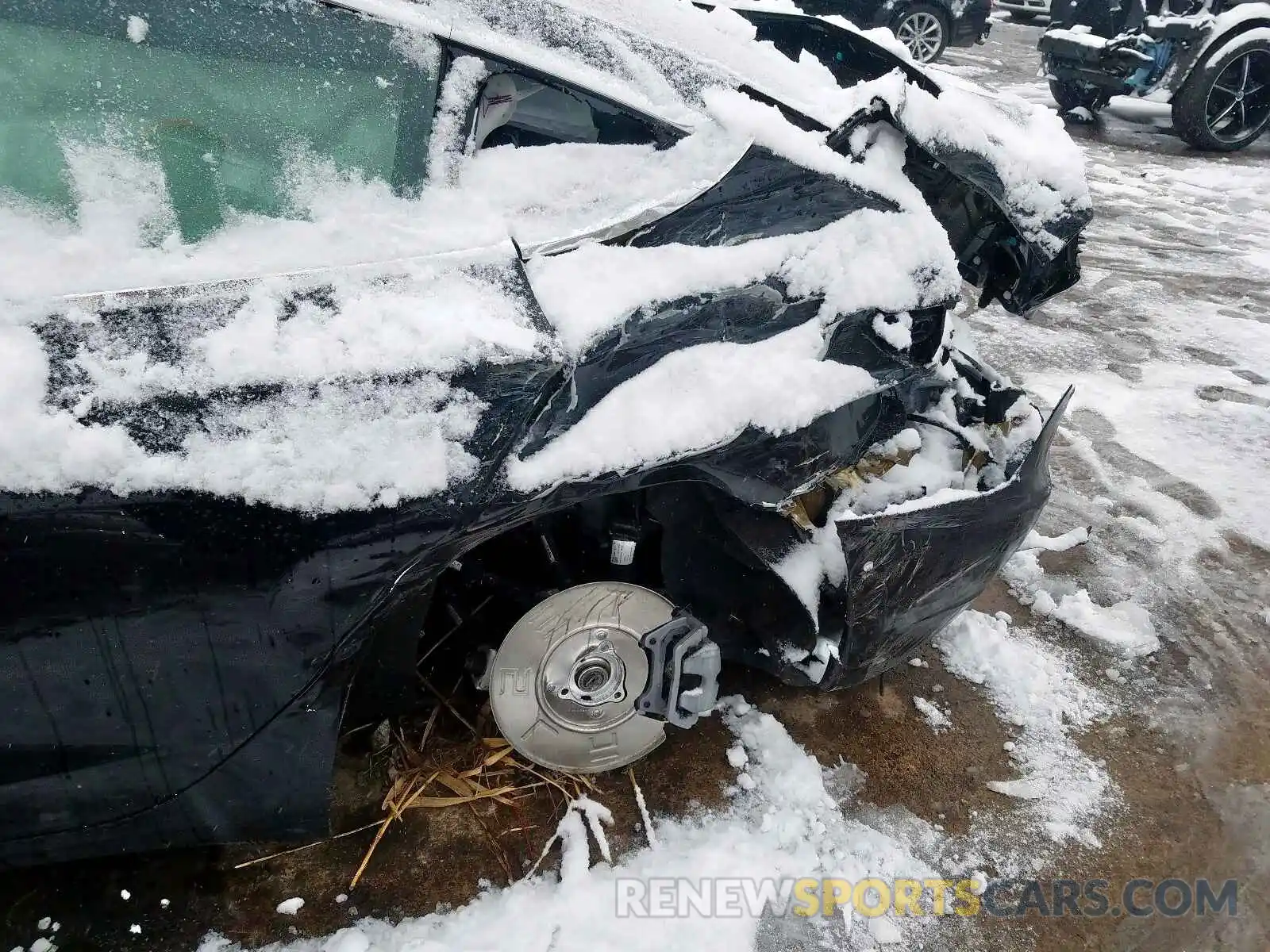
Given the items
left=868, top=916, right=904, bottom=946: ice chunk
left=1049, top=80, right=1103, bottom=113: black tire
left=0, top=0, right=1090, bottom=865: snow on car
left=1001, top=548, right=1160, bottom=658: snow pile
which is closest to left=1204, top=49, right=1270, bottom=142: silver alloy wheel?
left=1049, top=80, right=1103, bottom=113: black tire

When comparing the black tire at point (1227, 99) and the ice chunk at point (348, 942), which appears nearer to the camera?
the ice chunk at point (348, 942)

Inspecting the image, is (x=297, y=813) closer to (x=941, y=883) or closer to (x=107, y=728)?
(x=107, y=728)

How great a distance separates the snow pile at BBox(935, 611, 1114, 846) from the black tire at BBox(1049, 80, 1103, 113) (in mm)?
7962

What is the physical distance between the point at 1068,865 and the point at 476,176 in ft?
6.96

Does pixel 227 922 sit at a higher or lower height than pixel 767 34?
lower

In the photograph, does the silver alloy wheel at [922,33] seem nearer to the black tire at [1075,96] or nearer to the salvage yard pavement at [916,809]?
the black tire at [1075,96]

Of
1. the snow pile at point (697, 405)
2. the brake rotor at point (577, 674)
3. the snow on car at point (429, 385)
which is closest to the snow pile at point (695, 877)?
the brake rotor at point (577, 674)

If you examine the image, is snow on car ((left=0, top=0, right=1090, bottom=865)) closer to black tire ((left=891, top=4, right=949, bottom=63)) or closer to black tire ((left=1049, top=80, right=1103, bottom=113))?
black tire ((left=1049, top=80, right=1103, bottom=113))

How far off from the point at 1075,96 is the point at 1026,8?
22.1 feet

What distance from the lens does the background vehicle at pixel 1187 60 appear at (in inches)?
290

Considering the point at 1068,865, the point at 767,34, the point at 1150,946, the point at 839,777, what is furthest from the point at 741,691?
the point at 767,34

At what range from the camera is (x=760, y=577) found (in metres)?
1.98

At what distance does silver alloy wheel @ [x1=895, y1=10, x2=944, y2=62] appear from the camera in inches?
371

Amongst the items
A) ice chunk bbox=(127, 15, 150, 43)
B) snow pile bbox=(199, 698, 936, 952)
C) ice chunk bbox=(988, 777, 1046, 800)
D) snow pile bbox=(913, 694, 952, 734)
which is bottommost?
snow pile bbox=(199, 698, 936, 952)
